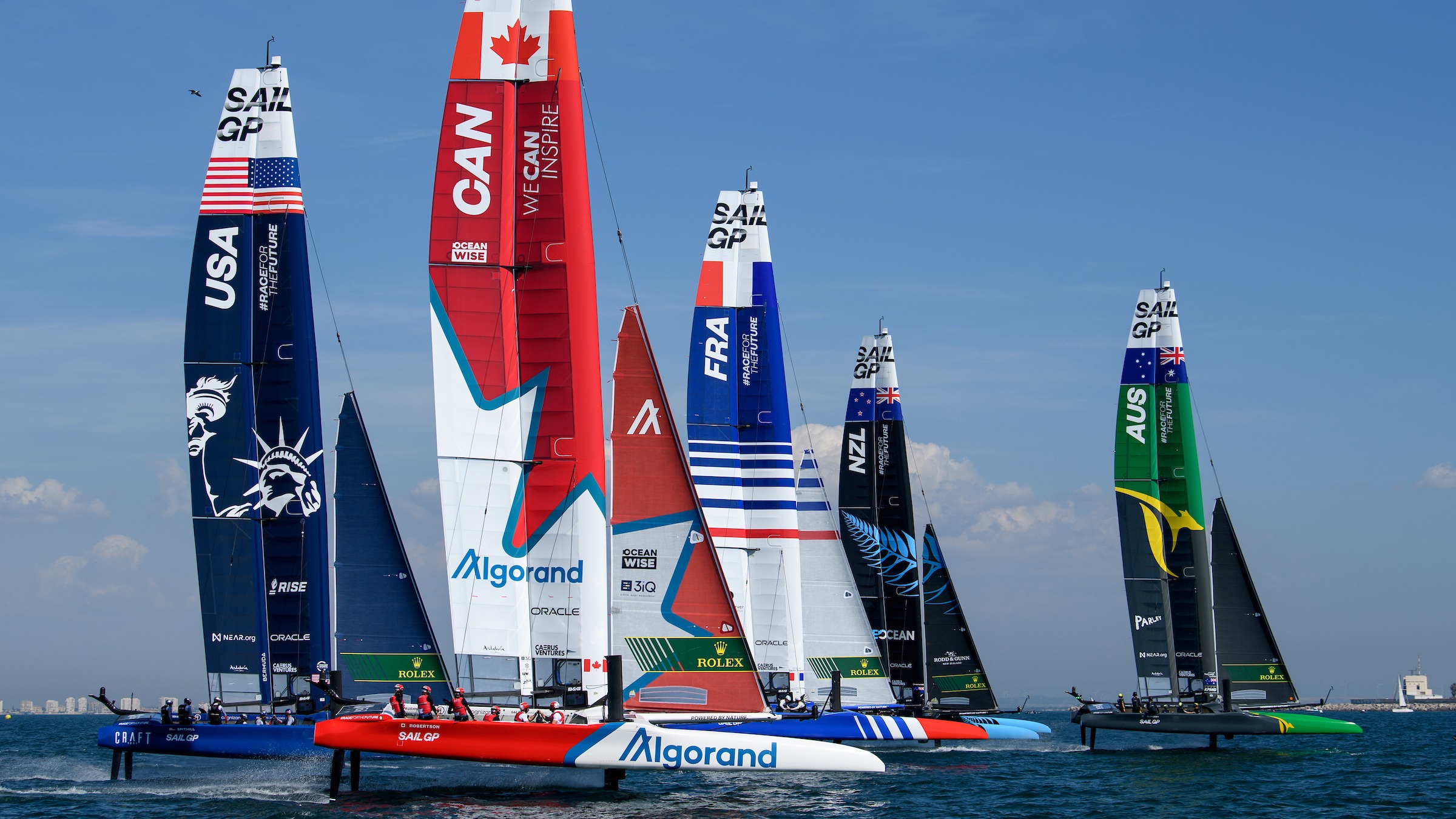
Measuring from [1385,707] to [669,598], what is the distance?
17172cm

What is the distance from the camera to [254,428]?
29672mm

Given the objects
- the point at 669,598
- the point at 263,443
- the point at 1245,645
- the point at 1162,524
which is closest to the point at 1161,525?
the point at 1162,524

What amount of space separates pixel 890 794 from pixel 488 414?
10978 mm

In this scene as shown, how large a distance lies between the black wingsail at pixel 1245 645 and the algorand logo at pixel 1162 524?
7.12 ft

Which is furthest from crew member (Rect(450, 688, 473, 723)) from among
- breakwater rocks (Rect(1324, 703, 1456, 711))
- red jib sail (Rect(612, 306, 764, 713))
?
breakwater rocks (Rect(1324, 703, 1456, 711))

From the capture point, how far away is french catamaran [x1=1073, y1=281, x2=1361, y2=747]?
4000 centimetres

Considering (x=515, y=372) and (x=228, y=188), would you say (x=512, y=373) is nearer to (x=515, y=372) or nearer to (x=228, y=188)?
(x=515, y=372)

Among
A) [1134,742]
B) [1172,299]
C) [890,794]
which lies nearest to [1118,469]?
[1172,299]

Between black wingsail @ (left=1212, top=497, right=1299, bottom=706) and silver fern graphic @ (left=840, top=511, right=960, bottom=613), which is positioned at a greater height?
silver fern graphic @ (left=840, top=511, right=960, bottom=613)

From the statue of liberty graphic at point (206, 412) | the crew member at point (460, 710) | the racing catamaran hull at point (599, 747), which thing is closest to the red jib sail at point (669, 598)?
the crew member at point (460, 710)

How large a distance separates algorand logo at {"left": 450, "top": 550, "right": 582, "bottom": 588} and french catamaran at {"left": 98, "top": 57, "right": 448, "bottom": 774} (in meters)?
6.36

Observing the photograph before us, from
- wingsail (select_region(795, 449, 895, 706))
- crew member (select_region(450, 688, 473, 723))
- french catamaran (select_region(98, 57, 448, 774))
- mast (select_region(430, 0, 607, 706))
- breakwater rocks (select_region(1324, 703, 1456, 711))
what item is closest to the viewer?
crew member (select_region(450, 688, 473, 723))

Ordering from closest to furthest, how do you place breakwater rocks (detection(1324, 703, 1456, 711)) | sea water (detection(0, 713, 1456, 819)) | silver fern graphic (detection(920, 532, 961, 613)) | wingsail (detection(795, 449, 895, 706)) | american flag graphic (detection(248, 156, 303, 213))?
sea water (detection(0, 713, 1456, 819))
american flag graphic (detection(248, 156, 303, 213))
wingsail (detection(795, 449, 895, 706))
silver fern graphic (detection(920, 532, 961, 613))
breakwater rocks (detection(1324, 703, 1456, 711))

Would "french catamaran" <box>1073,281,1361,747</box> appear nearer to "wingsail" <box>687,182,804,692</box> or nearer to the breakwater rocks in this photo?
"wingsail" <box>687,182,804,692</box>
